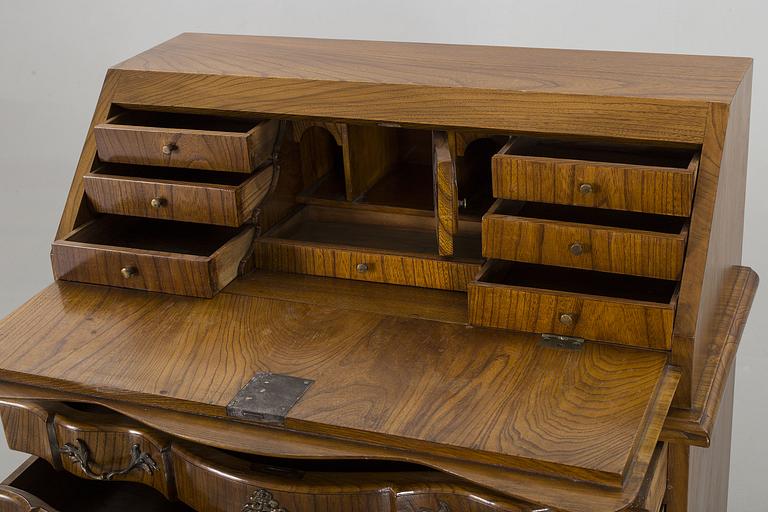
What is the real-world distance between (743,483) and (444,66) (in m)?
1.54

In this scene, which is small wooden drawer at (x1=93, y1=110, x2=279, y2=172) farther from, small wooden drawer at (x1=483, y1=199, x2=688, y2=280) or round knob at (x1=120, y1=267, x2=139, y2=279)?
small wooden drawer at (x1=483, y1=199, x2=688, y2=280)

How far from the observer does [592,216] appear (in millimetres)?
2383

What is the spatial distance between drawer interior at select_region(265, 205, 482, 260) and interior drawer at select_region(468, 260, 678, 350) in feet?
0.75

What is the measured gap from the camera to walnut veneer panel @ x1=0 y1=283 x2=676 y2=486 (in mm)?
1897

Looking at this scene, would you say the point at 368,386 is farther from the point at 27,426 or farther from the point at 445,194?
the point at 27,426

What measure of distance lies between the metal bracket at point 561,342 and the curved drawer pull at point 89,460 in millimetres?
714

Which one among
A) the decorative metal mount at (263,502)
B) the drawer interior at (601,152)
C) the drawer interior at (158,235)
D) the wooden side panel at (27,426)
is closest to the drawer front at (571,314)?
the drawer interior at (601,152)

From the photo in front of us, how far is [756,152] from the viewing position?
11.6ft

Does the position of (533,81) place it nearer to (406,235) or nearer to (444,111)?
(444,111)

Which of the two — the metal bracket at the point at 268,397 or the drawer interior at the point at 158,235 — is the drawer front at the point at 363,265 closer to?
the drawer interior at the point at 158,235

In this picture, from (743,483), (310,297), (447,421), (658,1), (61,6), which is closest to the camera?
(447,421)

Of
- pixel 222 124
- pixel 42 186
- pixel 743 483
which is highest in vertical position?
pixel 222 124

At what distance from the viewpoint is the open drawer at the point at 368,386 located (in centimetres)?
187

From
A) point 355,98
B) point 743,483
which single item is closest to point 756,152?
point 743,483
